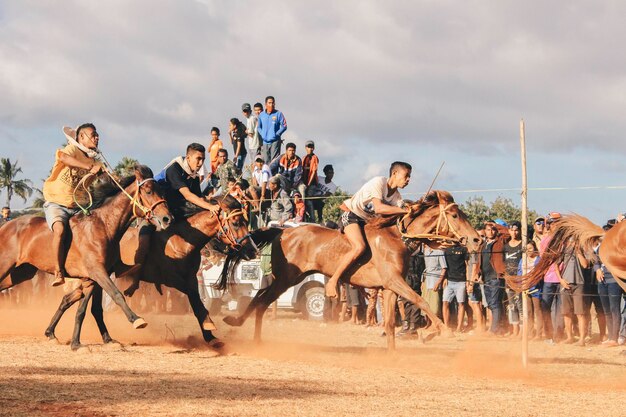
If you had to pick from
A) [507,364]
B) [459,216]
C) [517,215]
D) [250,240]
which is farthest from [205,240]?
[517,215]

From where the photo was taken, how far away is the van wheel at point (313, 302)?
22.3m

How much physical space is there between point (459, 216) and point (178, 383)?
5606 millimetres

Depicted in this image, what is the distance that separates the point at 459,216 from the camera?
1345cm

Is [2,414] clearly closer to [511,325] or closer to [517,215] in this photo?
[511,325]

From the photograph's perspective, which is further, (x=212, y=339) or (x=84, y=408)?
(x=212, y=339)

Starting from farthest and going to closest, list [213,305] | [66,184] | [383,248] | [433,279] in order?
[213,305]
[433,279]
[383,248]
[66,184]

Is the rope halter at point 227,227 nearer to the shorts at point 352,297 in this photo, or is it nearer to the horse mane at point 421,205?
the horse mane at point 421,205

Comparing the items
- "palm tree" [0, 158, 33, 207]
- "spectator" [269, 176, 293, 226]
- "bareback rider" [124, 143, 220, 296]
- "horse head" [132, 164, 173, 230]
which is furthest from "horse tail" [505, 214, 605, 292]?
"palm tree" [0, 158, 33, 207]

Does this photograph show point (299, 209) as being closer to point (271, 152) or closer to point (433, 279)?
point (271, 152)

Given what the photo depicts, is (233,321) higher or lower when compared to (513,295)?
lower

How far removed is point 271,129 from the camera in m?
22.2

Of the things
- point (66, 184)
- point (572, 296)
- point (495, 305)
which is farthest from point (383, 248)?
point (495, 305)

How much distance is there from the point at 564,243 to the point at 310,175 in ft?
33.6

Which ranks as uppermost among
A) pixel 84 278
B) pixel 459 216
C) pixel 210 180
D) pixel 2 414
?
pixel 210 180
